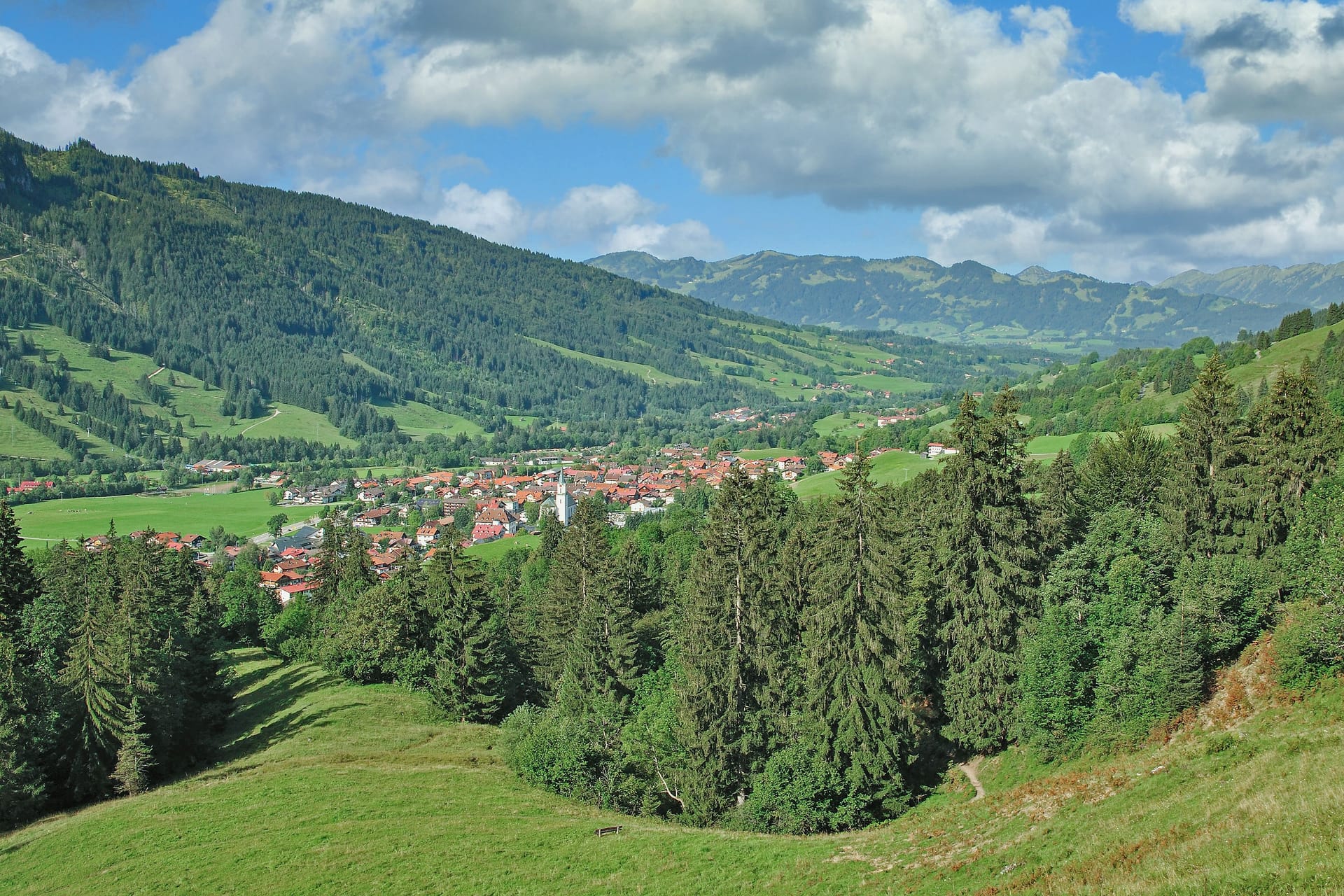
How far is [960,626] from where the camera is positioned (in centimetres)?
3011

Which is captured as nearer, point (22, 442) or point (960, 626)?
point (960, 626)

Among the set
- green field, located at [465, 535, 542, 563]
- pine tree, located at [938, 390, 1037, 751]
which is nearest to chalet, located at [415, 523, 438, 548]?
green field, located at [465, 535, 542, 563]

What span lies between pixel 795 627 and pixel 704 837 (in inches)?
398

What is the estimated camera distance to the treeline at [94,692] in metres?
33.0

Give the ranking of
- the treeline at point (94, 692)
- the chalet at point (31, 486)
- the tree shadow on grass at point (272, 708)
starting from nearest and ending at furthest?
the treeline at point (94, 692) < the tree shadow on grass at point (272, 708) < the chalet at point (31, 486)

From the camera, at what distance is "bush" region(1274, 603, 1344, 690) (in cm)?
2217

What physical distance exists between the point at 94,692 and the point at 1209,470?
154 feet

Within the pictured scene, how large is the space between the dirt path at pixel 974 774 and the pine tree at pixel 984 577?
58 cm

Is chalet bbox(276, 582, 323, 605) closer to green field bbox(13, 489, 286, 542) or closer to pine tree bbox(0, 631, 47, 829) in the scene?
green field bbox(13, 489, 286, 542)

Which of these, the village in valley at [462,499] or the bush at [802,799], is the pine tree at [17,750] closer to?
the bush at [802,799]

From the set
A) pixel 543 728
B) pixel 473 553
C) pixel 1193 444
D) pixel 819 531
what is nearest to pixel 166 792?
pixel 543 728

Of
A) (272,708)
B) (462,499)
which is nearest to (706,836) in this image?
(272,708)

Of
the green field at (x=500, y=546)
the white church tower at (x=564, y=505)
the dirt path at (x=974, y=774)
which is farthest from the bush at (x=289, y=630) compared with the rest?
the white church tower at (x=564, y=505)

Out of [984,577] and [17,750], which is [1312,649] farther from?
[17,750]
